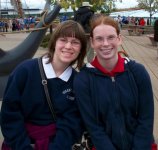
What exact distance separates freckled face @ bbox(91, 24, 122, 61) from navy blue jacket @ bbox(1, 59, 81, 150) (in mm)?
289

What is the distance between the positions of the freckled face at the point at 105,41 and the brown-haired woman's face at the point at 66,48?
0.12 metres

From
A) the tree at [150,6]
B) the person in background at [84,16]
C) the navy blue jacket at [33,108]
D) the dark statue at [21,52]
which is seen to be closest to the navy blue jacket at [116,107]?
the navy blue jacket at [33,108]

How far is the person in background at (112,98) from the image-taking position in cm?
213

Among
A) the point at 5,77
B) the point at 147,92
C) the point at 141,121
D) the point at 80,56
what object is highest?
the point at 80,56

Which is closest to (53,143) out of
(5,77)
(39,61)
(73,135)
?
(73,135)

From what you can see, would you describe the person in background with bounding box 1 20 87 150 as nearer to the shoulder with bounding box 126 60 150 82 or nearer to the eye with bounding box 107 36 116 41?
the eye with bounding box 107 36 116 41

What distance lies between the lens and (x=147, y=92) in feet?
7.17

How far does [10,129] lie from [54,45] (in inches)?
23.0

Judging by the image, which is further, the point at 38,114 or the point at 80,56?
the point at 80,56

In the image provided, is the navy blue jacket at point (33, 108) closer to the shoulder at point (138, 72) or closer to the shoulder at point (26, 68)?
the shoulder at point (26, 68)

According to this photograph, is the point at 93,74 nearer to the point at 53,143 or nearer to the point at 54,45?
the point at 54,45

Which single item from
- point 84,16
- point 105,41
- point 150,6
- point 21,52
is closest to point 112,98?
point 105,41

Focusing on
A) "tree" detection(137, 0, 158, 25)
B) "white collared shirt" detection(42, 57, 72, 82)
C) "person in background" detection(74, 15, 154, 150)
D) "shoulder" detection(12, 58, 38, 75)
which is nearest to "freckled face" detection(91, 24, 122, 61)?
"person in background" detection(74, 15, 154, 150)

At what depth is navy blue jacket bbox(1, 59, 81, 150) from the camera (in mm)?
2143
